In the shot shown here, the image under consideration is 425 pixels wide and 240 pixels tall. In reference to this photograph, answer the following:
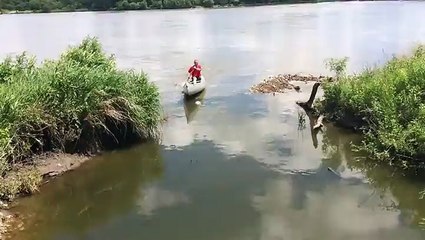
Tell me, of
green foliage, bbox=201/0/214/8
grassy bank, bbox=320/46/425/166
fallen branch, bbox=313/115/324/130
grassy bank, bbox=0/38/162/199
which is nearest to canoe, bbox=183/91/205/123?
grassy bank, bbox=0/38/162/199

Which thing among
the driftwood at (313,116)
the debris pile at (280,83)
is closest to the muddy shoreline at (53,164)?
the driftwood at (313,116)

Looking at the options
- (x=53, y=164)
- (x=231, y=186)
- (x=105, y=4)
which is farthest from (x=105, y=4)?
(x=231, y=186)

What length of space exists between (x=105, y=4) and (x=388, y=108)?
96819 mm

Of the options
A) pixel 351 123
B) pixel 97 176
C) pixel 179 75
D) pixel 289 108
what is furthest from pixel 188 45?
pixel 97 176

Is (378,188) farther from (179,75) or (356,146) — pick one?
(179,75)

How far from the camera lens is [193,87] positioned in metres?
27.2

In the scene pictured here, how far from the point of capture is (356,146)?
18.3m

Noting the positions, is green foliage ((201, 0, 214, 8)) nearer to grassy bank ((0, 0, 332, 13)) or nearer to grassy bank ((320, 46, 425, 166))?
grassy bank ((0, 0, 332, 13))

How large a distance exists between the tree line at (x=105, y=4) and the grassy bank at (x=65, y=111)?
86210 mm

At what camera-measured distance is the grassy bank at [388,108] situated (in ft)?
52.8

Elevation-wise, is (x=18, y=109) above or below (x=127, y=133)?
above

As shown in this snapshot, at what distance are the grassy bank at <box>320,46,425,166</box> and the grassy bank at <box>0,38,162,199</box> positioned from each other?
26.4 feet

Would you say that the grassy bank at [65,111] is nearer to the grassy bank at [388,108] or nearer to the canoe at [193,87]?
the canoe at [193,87]

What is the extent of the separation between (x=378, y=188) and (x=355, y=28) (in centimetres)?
5032
